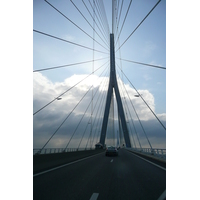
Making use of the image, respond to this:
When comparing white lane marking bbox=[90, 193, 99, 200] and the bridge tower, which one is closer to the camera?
white lane marking bbox=[90, 193, 99, 200]

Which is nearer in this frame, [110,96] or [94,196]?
[94,196]

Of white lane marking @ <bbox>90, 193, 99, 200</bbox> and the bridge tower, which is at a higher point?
the bridge tower

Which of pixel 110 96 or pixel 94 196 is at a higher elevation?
pixel 110 96

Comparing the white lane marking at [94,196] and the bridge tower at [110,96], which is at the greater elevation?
the bridge tower at [110,96]

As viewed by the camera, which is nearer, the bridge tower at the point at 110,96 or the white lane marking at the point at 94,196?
the white lane marking at the point at 94,196

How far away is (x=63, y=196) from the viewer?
221 inches
